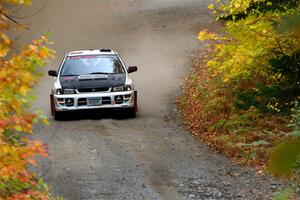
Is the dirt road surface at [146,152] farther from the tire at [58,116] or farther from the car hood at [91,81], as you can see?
the car hood at [91,81]

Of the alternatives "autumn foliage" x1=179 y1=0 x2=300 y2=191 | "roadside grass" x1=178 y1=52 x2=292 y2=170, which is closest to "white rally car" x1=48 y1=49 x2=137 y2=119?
"roadside grass" x1=178 y1=52 x2=292 y2=170

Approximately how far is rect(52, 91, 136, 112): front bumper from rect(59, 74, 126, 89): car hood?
0.72 ft

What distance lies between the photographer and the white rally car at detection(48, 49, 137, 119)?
1461cm

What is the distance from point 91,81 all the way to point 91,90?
9.9 inches

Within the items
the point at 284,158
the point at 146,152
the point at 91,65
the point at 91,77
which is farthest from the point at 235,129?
the point at 284,158

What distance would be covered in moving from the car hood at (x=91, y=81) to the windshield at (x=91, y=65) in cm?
30

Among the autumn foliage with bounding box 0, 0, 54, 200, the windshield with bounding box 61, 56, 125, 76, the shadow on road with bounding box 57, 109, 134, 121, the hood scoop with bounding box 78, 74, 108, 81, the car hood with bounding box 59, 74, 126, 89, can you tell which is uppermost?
the autumn foliage with bounding box 0, 0, 54, 200

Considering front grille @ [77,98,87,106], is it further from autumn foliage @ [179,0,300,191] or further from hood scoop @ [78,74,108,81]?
autumn foliage @ [179,0,300,191]

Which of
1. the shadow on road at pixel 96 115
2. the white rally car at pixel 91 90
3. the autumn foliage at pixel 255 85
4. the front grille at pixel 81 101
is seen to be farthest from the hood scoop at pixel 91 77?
the autumn foliage at pixel 255 85

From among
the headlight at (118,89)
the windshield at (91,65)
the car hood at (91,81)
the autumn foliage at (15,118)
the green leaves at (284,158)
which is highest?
the green leaves at (284,158)

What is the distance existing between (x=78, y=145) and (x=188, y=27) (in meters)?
19.1

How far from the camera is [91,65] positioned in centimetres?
1549

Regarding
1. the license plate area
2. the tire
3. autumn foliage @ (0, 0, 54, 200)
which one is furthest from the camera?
the tire

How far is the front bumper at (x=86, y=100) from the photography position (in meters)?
14.6
